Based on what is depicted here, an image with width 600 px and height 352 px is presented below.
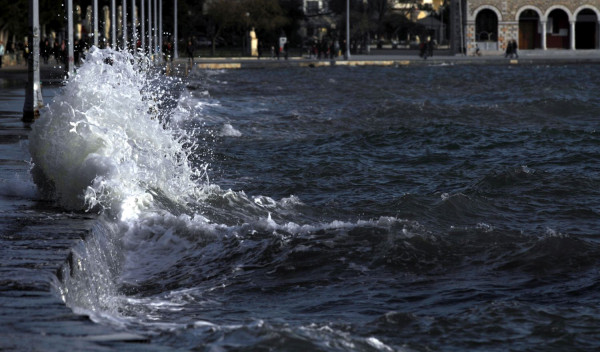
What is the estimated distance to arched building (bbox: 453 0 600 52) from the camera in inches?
3083

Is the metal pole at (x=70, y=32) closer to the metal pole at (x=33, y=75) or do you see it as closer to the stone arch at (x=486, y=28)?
the metal pole at (x=33, y=75)

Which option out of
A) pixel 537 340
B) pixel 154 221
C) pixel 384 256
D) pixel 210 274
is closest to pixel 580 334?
pixel 537 340

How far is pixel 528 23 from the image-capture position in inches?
3206

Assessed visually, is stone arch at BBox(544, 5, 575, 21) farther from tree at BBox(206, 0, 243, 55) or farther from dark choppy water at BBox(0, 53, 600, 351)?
dark choppy water at BBox(0, 53, 600, 351)

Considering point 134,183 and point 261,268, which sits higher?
point 134,183

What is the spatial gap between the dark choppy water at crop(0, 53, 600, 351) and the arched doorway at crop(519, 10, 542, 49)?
215 feet

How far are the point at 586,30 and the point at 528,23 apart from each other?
4998 millimetres

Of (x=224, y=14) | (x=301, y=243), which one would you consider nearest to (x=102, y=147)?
(x=301, y=243)

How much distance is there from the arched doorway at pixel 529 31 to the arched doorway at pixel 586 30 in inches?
138

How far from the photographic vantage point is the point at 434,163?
16.9 m

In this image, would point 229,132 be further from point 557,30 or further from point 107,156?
point 557,30

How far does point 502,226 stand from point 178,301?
441 centimetres

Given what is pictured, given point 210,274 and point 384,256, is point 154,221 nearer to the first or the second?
point 210,274

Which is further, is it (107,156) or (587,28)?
(587,28)
